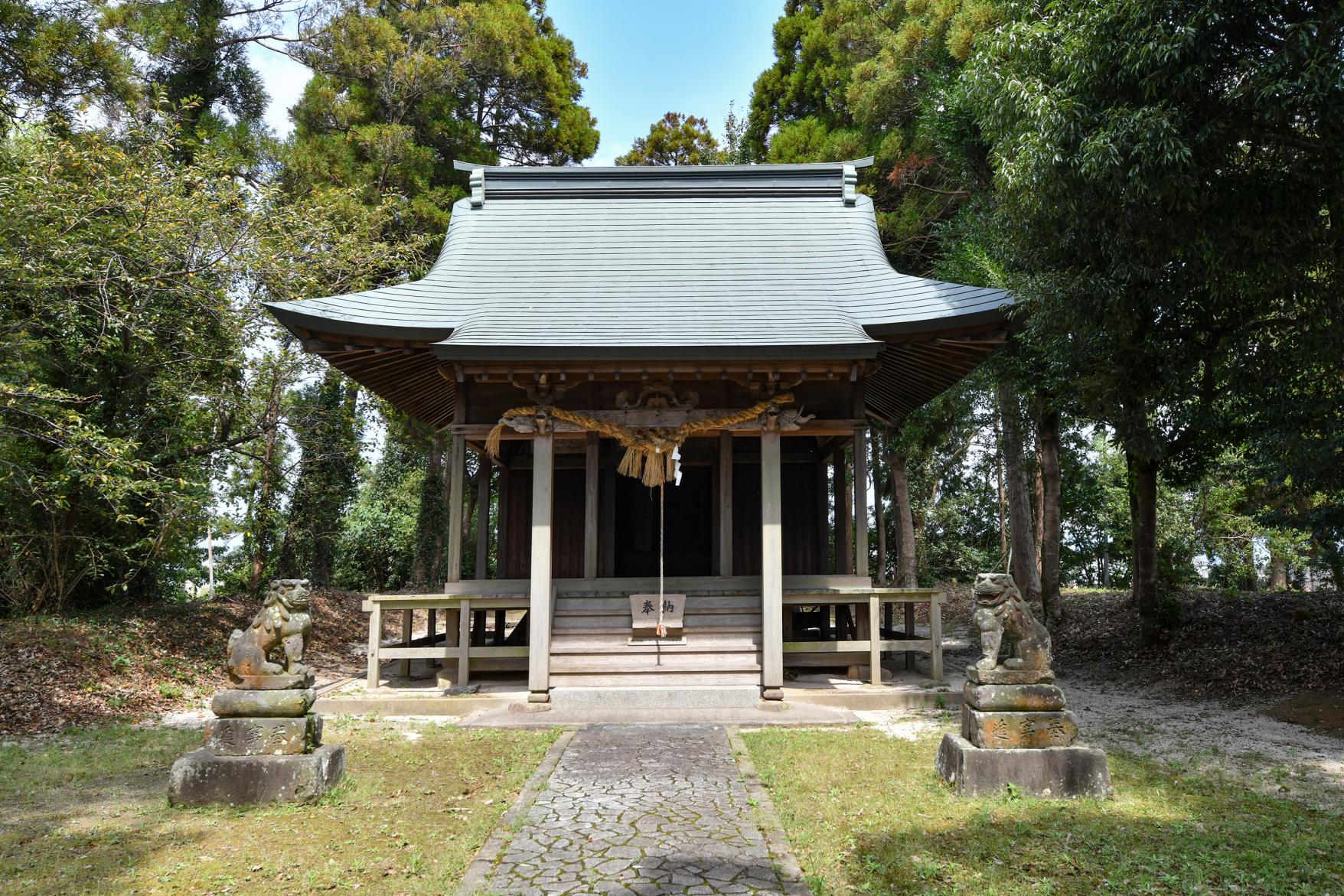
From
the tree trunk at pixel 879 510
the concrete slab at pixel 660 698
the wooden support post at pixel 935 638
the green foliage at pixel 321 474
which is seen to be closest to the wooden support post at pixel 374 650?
the concrete slab at pixel 660 698

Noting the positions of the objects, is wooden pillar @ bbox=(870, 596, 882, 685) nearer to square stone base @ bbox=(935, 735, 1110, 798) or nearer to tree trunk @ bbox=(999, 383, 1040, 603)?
square stone base @ bbox=(935, 735, 1110, 798)

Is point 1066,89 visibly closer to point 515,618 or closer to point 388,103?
point 388,103

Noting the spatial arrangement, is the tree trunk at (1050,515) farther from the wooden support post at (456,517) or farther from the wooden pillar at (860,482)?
the wooden support post at (456,517)

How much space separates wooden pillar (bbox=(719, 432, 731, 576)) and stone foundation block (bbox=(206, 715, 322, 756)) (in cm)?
505

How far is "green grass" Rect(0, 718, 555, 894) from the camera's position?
3.57 metres

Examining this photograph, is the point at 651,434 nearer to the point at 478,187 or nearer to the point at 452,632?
the point at 452,632


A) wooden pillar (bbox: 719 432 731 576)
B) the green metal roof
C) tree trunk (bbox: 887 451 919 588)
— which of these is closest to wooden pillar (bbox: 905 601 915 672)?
wooden pillar (bbox: 719 432 731 576)

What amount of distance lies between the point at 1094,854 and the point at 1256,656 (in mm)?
7139

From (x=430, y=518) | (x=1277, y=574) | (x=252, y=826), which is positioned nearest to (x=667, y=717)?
(x=252, y=826)

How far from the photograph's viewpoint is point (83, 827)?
14.2ft

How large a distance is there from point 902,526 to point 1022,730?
45.2 ft

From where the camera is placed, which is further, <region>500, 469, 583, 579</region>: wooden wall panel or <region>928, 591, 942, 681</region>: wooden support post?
<region>500, 469, 583, 579</region>: wooden wall panel

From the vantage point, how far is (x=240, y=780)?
464cm

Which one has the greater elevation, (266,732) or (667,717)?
(266,732)
